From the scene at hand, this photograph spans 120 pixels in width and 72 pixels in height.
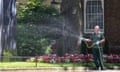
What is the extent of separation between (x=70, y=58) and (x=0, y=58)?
3311mm

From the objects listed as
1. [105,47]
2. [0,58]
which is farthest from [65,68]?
[105,47]

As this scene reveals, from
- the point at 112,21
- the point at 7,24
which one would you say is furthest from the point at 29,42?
the point at 112,21

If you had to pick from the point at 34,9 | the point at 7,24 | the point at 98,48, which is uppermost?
the point at 34,9

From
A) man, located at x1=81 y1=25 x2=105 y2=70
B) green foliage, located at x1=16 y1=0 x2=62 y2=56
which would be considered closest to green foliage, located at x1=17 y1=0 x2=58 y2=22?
green foliage, located at x1=16 y1=0 x2=62 y2=56

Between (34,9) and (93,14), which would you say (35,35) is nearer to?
(93,14)

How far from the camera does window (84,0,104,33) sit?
1199 inches

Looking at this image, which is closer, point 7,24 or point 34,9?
point 7,24

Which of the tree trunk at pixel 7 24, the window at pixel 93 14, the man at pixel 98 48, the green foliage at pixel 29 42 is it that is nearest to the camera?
the man at pixel 98 48

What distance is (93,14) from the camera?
30844 mm

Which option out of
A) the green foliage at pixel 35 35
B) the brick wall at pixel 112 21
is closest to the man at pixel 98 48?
the green foliage at pixel 35 35

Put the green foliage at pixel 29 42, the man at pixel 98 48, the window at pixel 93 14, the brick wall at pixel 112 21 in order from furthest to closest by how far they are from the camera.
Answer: the window at pixel 93 14 → the brick wall at pixel 112 21 → the green foliage at pixel 29 42 → the man at pixel 98 48

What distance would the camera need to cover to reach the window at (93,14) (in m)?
30.5

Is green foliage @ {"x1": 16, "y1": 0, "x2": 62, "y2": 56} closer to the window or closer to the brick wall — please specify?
the window

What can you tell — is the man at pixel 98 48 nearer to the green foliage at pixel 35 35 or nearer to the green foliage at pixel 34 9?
the green foliage at pixel 35 35
